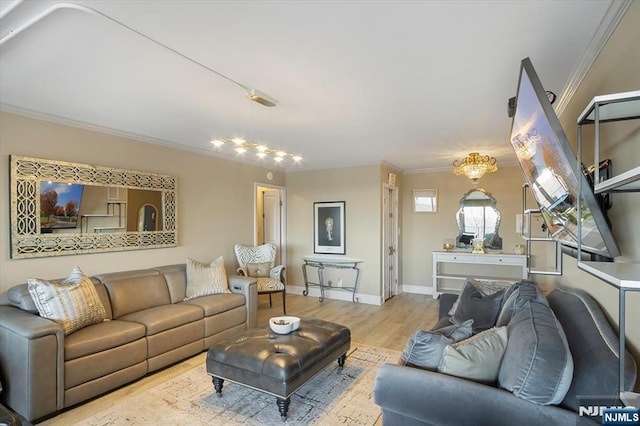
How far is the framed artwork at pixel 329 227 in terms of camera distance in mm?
6043

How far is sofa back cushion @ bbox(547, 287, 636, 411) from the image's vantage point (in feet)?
4.26

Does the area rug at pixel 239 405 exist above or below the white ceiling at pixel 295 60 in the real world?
below

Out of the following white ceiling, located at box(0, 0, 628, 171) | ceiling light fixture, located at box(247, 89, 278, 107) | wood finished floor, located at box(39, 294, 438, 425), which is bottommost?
wood finished floor, located at box(39, 294, 438, 425)

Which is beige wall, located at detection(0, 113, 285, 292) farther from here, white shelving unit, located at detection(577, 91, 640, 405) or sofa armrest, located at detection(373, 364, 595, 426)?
white shelving unit, located at detection(577, 91, 640, 405)

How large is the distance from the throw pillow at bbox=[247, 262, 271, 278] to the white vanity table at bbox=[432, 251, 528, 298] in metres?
3.01

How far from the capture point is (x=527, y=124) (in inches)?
70.8

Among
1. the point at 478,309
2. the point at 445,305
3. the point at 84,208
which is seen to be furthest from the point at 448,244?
Result: the point at 84,208

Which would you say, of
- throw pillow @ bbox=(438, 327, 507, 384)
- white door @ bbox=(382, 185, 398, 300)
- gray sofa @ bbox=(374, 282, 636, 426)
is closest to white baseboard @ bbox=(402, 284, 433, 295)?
white door @ bbox=(382, 185, 398, 300)

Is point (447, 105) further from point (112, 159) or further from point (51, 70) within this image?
point (112, 159)

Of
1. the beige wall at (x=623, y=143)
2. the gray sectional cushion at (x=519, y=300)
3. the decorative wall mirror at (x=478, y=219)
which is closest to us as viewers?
the beige wall at (x=623, y=143)

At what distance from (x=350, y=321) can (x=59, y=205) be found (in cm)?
369

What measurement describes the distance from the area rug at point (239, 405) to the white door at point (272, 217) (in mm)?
3767

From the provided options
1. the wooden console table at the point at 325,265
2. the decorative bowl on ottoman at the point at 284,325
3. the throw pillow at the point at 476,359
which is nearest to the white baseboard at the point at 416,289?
the wooden console table at the point at 325,265

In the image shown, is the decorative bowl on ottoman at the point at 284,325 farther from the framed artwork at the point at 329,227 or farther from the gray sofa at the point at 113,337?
the framed artwork at the point at 329,227
